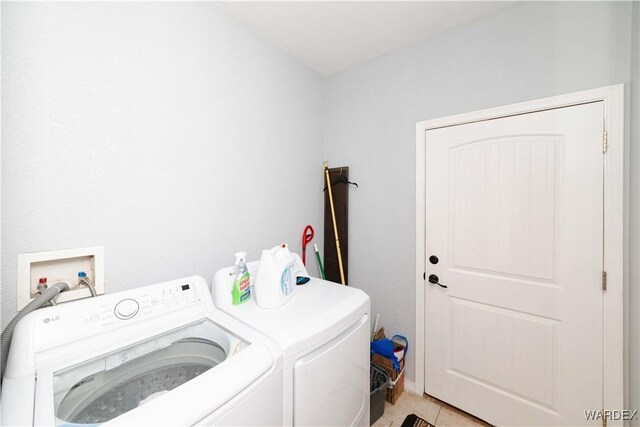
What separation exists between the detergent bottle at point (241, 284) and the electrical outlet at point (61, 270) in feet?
1.90

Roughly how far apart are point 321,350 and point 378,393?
91cm

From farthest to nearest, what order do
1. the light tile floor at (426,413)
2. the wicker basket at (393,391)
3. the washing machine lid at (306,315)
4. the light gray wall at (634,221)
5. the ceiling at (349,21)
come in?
the wicker basket at (393,391)
the light tile floor at (426,413)
the ceiling at (349,21)
the light gray wall at (634,221)
the washing machine lid at (306,315)

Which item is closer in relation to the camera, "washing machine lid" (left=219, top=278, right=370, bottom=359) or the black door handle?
"washing machine lid" (left=219, top=278, right=370, bottom=359)

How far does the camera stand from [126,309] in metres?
1.03

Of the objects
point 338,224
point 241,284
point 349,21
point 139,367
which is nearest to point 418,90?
point 349,21

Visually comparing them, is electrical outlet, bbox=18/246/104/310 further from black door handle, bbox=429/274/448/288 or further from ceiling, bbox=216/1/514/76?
black door handle, bbox=429/274/448/288

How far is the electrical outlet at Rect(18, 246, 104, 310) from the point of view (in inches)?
37.0

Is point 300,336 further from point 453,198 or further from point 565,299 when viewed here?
point 565,299

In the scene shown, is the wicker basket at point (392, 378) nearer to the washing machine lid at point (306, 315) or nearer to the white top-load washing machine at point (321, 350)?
the white top-load washing machine at point (321, 350)

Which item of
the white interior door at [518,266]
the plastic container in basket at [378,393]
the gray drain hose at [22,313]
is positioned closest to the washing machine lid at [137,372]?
the gray drain hose at [22,313]

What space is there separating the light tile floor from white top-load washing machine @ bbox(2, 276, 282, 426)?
A: 47.4 inches

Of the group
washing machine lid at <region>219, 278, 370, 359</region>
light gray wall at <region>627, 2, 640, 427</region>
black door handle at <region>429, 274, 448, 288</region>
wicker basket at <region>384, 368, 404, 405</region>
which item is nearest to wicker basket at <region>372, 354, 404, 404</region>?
wicker basket at <region>384, 368, 404, 405</region>

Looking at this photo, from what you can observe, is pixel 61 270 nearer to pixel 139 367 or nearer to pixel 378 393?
pixel 139 367

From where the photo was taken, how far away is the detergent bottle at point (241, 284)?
1281 millimetres
